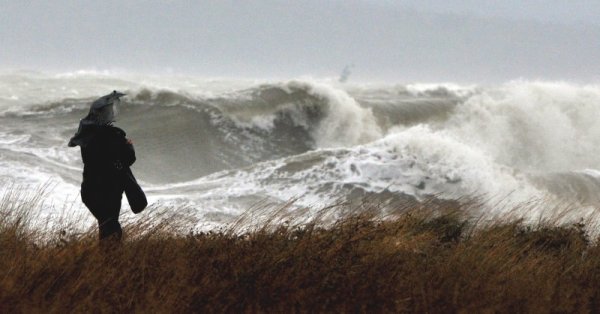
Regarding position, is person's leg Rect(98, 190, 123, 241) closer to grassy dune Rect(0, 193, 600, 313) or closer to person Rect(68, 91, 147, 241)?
person Rect(68, 91, 147, 241)

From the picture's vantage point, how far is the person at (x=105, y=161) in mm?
5508

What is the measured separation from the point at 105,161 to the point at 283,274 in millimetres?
1645

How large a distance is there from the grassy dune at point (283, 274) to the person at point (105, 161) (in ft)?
0.73

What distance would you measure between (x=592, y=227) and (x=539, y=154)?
20666 mm

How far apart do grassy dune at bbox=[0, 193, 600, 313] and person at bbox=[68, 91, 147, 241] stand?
0.73ft

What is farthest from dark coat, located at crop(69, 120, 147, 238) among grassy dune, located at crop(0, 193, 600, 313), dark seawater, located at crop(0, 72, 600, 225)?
dark seawater, located at crop(0, 72, 600, 225)

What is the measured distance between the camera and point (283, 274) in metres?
5.07

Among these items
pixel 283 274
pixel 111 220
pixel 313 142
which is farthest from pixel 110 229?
pixel 313 142

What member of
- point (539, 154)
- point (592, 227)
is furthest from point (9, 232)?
point (539, 154)

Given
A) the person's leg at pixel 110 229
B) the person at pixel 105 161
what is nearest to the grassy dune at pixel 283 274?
the person's leg at pixel 110 229

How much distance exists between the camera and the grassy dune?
179 inches

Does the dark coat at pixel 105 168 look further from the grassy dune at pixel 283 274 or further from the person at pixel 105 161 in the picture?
the grassy dune at pixel 283 274

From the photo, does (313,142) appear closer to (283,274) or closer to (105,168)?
(105,168)

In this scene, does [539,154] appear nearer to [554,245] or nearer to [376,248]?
Result: [554,245]
